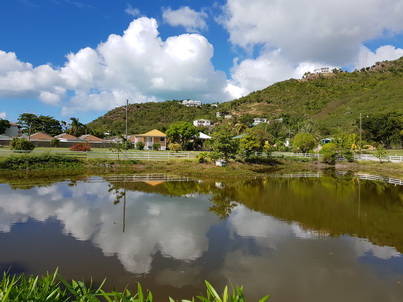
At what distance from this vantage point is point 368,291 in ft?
19.4

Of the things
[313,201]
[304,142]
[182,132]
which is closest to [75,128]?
[182,132]

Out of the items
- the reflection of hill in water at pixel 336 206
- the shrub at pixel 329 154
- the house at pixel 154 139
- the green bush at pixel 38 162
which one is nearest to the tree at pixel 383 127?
the shrub at pixel 329 154

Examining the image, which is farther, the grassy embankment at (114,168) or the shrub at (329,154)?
the shrub at (329,154)

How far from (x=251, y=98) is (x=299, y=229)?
119 metres

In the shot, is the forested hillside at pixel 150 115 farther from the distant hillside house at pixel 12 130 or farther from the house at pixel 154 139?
the house at pixel 154 139

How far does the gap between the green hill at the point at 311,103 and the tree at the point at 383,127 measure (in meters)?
13.0

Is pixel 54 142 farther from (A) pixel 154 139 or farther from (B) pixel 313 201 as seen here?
(B) pixel 313 201

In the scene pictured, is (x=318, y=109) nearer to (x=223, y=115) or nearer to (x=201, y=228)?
(x=223, y=115)

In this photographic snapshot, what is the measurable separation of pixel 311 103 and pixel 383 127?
48.5 metres

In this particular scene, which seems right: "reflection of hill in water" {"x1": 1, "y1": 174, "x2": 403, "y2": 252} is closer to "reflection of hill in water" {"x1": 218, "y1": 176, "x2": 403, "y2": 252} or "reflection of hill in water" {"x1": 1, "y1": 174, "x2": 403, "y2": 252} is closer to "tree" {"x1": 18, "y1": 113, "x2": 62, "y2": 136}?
"reflection of hill in water" {"x1": 218, "y1": 176, "x2": 403, "y2": 252}

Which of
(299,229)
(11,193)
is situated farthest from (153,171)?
(299,229)

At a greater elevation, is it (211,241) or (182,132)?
(182,132)

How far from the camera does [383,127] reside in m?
50.9

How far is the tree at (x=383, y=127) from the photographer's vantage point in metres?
50.2
